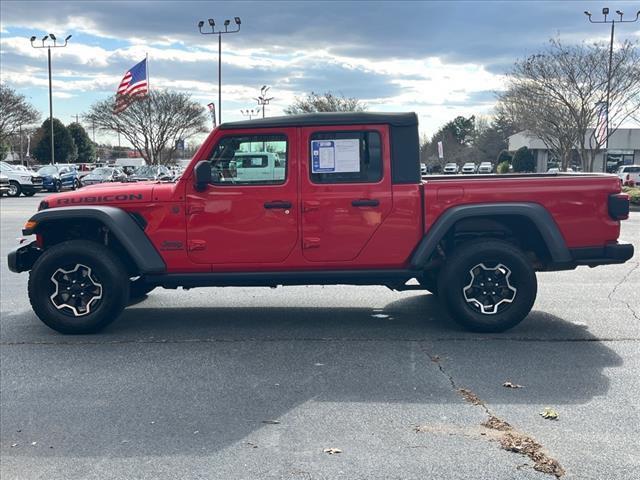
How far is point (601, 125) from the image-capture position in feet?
97.2

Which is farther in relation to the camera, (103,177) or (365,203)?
(103,177)

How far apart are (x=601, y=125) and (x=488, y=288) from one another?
85.9ft

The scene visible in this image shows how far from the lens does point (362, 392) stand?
15.9 ft

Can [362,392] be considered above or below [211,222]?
below

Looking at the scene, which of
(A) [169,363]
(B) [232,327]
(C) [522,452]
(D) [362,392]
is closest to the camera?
(C) [522,452]

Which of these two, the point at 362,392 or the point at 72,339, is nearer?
the point at 362,392

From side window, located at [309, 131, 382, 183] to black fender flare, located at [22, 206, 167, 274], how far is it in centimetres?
164

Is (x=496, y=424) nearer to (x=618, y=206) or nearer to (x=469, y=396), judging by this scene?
(x=469, y=396)

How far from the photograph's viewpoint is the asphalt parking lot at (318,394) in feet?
12.4

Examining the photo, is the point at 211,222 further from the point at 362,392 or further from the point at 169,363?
the point at 362,392

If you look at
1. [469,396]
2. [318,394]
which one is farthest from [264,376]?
[469,396]

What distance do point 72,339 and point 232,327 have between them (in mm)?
1492

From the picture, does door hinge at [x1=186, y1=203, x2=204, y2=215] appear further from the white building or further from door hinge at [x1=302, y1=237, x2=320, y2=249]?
the white building

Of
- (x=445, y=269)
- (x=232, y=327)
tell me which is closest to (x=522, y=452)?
(x=445, y=269)
